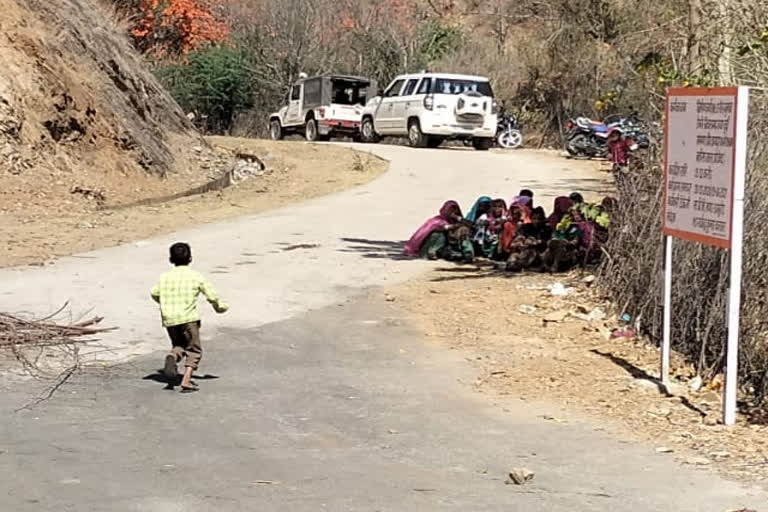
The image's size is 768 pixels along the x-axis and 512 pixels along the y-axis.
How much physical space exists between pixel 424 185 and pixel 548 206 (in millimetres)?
4317

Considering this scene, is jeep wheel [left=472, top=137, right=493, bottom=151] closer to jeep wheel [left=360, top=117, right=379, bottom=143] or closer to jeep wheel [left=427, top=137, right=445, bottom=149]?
jeep wheel [left=427, top=137, right=445, bottom=149]

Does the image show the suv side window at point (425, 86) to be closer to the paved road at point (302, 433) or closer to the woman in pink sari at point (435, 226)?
the woman in pink sari at point (435, 226)

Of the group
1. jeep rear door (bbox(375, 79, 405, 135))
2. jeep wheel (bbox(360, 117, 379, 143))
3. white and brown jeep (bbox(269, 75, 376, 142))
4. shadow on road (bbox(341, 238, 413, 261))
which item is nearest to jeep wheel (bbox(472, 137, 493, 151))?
jeep rear door (bbox(375, 79, 405, 135))

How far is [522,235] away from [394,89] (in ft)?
67.4

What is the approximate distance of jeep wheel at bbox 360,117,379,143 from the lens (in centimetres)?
3534

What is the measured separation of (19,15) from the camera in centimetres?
2236

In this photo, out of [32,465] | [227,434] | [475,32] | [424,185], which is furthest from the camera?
[475,32]

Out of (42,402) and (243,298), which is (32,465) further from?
(243,298)

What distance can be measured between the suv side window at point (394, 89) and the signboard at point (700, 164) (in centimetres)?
2525

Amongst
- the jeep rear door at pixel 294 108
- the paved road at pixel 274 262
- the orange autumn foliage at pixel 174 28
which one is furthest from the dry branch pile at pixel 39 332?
the orange autumn foliage at pixel 174 28

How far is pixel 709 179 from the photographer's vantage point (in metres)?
7.85

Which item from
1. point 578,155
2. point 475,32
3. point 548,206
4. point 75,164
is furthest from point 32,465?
point 475,32

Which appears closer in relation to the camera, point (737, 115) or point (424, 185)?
point (737, 115)

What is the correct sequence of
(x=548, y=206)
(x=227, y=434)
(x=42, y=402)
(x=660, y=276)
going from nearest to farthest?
(x=227, y=434), (x=42, y=402), (x=660, y=276), (x=548, y=206)
